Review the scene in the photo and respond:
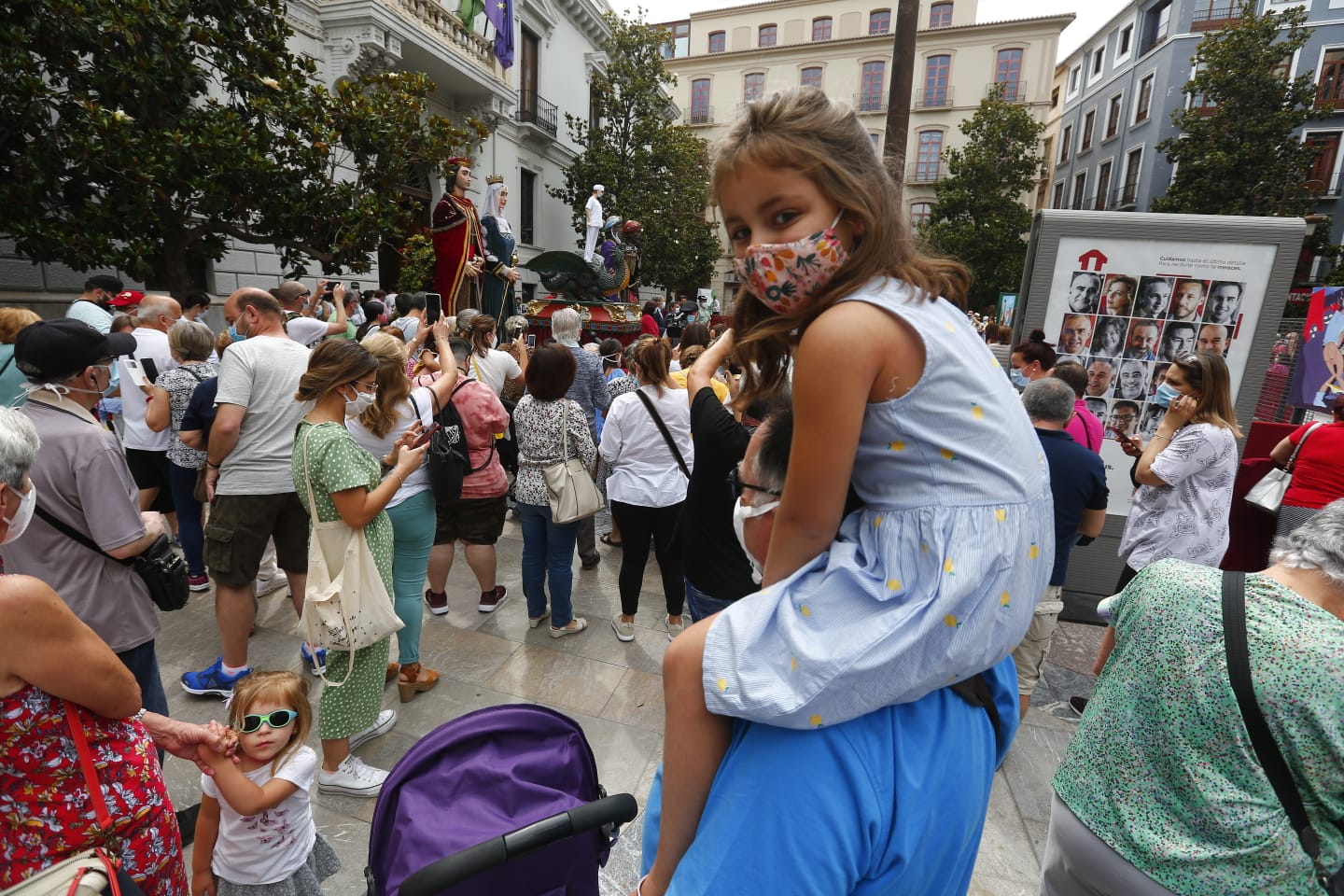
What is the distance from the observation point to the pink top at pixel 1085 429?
384cm

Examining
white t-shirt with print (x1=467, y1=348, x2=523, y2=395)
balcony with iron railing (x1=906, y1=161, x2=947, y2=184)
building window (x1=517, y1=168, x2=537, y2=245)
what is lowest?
white t-shirt with print (x1=467, y1=348, x2=523, y2=395)

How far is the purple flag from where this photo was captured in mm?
15859

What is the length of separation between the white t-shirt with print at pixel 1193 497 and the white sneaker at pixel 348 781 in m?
4.07

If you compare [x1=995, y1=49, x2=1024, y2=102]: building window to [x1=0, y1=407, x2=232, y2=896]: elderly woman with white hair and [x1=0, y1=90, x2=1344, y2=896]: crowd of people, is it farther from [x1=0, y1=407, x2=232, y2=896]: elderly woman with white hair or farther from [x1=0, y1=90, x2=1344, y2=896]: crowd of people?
[x1=0, y1=407, x2=232, y2=896]: elderly woman with white hair

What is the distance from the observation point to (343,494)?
2.54 meters

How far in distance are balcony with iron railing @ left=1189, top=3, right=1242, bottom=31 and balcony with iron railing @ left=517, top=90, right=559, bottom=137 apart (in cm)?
2525

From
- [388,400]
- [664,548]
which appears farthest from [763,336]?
[664,548]

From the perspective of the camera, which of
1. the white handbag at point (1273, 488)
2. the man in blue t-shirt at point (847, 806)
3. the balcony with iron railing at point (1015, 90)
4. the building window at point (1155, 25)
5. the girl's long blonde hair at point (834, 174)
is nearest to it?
the man in blue t-shirt at point (847, 806)

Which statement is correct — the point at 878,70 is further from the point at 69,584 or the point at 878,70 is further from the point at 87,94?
the point at 69,584

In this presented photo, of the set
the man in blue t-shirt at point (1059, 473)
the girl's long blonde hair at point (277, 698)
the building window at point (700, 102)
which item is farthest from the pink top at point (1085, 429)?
the building window at point (700, 102)

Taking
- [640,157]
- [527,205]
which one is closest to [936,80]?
[640,157]

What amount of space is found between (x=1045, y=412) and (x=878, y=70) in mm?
40973

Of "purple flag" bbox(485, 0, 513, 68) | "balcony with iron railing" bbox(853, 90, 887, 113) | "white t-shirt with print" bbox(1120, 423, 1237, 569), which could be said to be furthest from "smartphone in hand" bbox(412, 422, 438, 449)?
"balcony with iron railing" bbox(853, 90, 887, 113)

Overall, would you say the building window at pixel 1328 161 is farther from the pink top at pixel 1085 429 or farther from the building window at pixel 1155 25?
the pink top at pixel 1085 429
